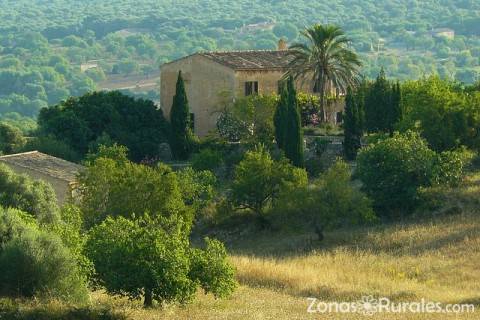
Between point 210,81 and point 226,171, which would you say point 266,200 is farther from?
point 210,81

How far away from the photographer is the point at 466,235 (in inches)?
1623

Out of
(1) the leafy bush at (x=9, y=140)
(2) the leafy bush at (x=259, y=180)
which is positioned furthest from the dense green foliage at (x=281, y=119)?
(1) the leafy bush at (x=9, y=140)

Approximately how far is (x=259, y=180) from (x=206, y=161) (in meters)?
6.42

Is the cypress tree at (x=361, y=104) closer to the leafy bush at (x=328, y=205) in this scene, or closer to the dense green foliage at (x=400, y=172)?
the dense green foliage at (x=400, y=172)

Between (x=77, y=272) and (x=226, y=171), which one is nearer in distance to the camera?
(x=77, y=272)

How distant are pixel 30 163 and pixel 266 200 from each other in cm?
919

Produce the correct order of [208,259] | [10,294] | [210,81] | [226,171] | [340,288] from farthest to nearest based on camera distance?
[210,81] < [226,171] < [340,288] < [208,259] < [10,294]

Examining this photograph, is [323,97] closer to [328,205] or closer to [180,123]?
[180,123]

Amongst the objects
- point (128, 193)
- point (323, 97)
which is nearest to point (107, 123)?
point (323, 97)

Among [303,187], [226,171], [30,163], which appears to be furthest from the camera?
[226,171]

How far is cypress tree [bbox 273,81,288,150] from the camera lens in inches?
2071

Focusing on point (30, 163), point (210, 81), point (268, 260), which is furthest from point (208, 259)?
point (210, 81)

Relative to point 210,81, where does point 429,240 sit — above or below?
below

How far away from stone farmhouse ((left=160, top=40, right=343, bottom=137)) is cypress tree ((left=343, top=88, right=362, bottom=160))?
7526 millimetres
